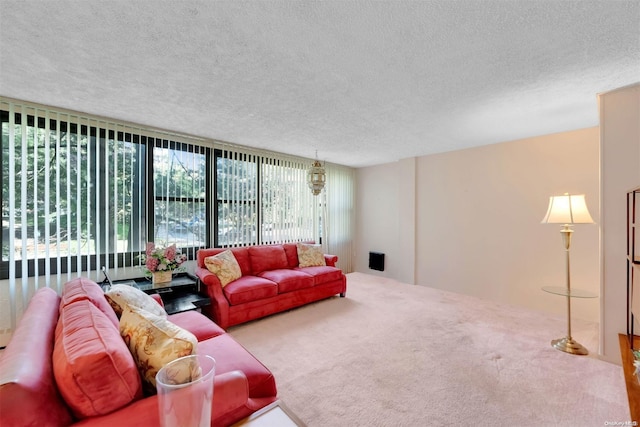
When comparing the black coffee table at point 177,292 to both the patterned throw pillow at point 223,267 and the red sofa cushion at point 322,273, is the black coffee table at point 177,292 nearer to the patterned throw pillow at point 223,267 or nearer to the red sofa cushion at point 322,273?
the patterned throw pillow at point 223,267

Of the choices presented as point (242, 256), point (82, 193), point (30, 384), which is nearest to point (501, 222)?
point (242, 256)

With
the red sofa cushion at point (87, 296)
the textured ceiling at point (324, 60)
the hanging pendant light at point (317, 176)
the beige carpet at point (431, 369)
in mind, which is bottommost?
the beige carpet at point (431, 369)

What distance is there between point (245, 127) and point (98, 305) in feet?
8.40

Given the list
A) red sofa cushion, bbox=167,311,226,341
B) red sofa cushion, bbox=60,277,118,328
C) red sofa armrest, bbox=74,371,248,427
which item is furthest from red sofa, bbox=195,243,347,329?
red sofa armrest, bbox=74,371,248,427

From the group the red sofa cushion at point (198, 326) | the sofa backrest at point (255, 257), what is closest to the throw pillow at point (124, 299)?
the red sofa cushion at point (198, 326)

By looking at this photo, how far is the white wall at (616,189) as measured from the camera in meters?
2.32

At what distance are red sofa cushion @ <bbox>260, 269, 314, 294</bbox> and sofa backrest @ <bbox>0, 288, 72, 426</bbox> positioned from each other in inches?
97.3

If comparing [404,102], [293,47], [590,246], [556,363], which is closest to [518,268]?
[590,246]

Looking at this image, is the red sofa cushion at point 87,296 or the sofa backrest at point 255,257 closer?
the red sofa cushion at point 87,296

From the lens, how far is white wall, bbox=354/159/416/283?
17.0 feet

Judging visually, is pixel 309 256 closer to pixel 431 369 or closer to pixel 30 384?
pixel 431 369

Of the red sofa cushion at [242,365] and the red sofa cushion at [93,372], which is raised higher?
the red sofa cushion at [93,372]

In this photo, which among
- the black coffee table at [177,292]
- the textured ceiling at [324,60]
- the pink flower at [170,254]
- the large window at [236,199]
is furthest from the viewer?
the large window at [236,199]

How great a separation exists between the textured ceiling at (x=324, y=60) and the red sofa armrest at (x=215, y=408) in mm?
1896
